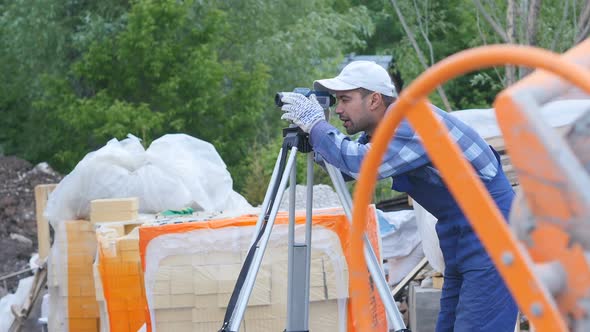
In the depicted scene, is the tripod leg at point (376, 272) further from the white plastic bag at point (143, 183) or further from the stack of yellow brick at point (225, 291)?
the white plastic bag at point (143, 183)

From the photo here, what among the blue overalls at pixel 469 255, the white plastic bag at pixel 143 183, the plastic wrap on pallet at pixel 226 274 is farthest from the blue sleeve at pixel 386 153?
the white plastic bag at pixel 143 183

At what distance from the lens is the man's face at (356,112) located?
13.5 feet

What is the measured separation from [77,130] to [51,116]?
5.33 ft

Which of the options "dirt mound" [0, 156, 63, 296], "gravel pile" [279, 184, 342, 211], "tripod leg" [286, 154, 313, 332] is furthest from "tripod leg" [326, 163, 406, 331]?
"dirt mound" [0, 156, 63, 296]

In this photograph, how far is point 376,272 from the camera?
400 cm

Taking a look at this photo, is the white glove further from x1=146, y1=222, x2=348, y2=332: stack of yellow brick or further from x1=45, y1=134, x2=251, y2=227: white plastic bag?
x1=45, y1=134, x2=251, y2=227: white plastic bag

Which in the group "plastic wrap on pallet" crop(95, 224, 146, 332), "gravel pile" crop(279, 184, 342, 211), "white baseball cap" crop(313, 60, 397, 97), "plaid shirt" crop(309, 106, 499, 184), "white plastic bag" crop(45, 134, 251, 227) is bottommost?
"gravel pile" crop(279, 184, 342, 211)

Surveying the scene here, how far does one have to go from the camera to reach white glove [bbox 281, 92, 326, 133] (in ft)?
12.9

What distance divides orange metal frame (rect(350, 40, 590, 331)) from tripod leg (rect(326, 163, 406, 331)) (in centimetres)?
180

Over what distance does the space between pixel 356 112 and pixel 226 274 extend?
1293 mm

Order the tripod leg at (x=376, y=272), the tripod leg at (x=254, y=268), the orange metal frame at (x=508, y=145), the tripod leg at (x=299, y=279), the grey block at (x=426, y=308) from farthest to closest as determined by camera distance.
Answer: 1. the grey block at (x=426, y=308)
2. the tripod leg at (x=299, y=279)
3. the tripod leg at (x=254, y=268)
4. the tripod leg at (x=376, y=272)
5. the orange metal frame at (x=508, y=145)

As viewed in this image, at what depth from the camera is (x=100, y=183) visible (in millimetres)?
7125

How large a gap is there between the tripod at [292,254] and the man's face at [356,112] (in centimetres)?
19

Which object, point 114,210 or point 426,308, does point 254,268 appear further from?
point 426,308
